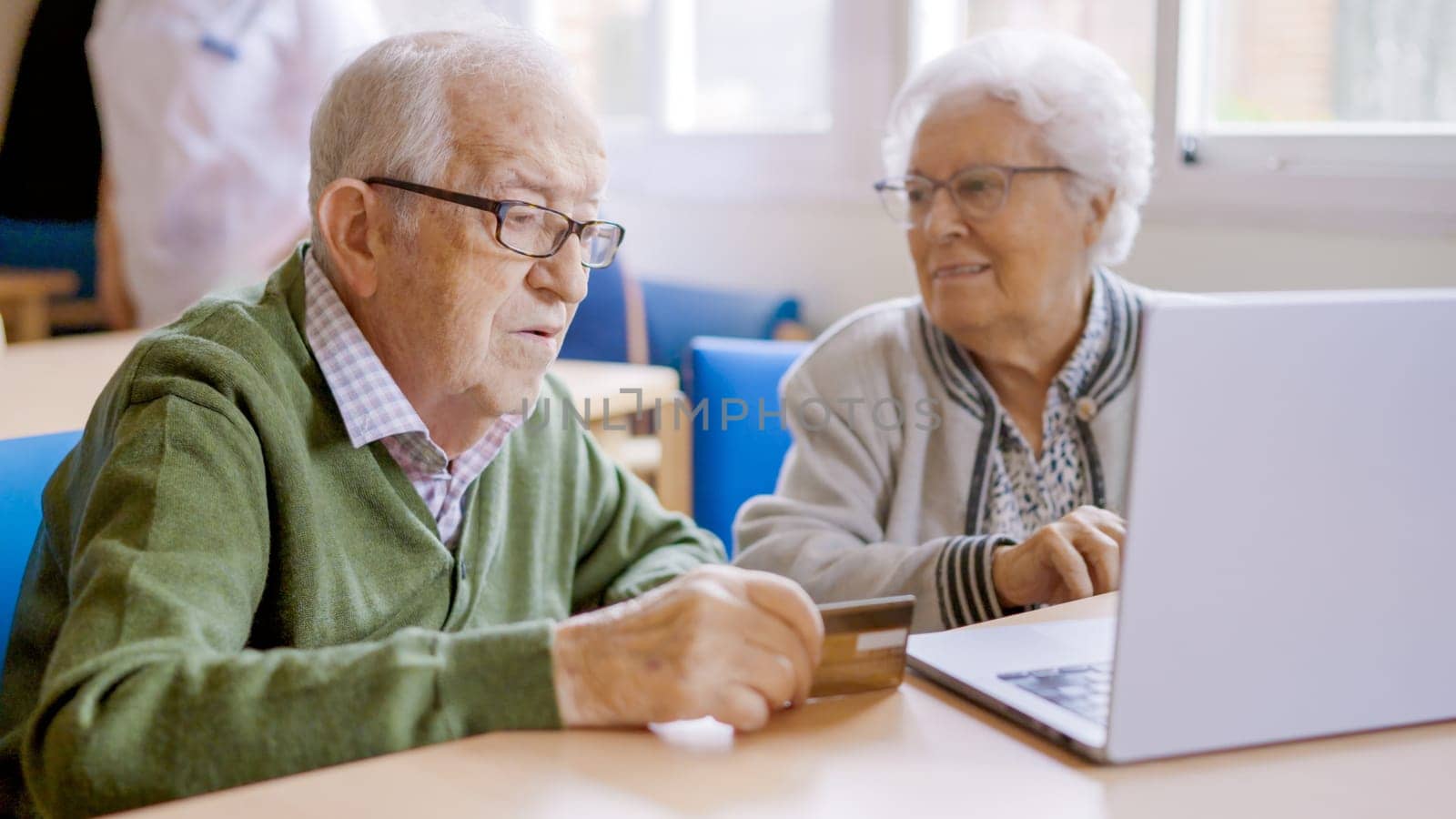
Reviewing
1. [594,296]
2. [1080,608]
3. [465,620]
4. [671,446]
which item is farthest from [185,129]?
[1080,608]

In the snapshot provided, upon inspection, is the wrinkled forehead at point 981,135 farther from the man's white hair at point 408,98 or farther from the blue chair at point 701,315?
the blue chair at point 701,315

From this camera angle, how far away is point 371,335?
1.28 m

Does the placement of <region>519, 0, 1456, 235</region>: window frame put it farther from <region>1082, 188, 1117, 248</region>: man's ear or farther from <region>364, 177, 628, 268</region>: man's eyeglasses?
<region>364, 177, 628, 268</region>: man's eyeglasses

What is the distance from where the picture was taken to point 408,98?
1.23 m

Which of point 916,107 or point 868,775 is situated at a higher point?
point 916,107

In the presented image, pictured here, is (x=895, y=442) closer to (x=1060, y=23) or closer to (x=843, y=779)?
(x=843, y=779)

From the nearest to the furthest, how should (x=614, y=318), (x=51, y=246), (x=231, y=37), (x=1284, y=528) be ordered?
(x=1284, y=528)
(x=231, y=37)
(x=614, y=318)
(x=51, y=246)

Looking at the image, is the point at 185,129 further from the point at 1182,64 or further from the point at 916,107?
the point at 1182,64

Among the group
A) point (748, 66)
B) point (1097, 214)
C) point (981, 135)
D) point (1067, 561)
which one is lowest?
point (1067, 561)

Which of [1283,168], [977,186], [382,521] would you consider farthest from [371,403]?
[1283,168]

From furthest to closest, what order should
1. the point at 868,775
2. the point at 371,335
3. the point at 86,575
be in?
1. the point at 371,335
2. the point at 86,575
3. the point at 868,775

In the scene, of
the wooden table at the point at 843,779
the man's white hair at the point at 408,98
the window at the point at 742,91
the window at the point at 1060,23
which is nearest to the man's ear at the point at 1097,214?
the window at the point at 1060,23

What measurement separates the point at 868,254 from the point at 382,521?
1.83 m

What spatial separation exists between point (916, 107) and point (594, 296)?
4.28 ft
